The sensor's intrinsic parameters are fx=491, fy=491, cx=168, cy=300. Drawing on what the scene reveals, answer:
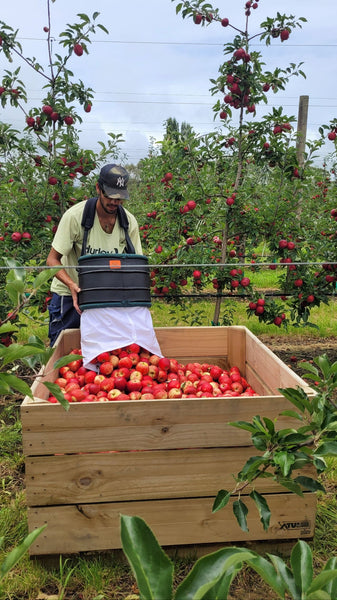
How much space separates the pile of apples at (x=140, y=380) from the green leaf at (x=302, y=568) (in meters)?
1.51

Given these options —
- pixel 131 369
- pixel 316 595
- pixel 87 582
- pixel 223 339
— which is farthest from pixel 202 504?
pixel 316 595

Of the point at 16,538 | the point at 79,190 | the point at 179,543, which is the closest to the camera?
the point at 179,543

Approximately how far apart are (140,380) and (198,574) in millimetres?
1776

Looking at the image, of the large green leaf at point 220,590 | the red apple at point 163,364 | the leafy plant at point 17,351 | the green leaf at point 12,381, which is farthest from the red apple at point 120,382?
the large green leaf at point 220,590

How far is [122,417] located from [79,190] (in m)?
2.38

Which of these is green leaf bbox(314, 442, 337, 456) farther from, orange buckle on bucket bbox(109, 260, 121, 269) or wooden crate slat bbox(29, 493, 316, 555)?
orange buckle on bucket bbox(109, 260, 121, 269)

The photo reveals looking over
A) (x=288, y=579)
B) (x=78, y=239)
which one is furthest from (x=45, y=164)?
(x=288, y=579)

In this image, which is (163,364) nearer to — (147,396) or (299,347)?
(147,396)

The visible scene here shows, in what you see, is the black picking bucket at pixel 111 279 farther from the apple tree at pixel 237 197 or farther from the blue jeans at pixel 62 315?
the apple tree at pixel 237 197

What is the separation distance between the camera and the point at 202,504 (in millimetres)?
1814

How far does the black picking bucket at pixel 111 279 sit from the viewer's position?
223cm

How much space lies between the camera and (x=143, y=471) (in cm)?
176

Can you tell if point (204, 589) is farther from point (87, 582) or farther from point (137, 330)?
point (137, 330)

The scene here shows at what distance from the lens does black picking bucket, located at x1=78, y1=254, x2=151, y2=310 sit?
2.23 metres
